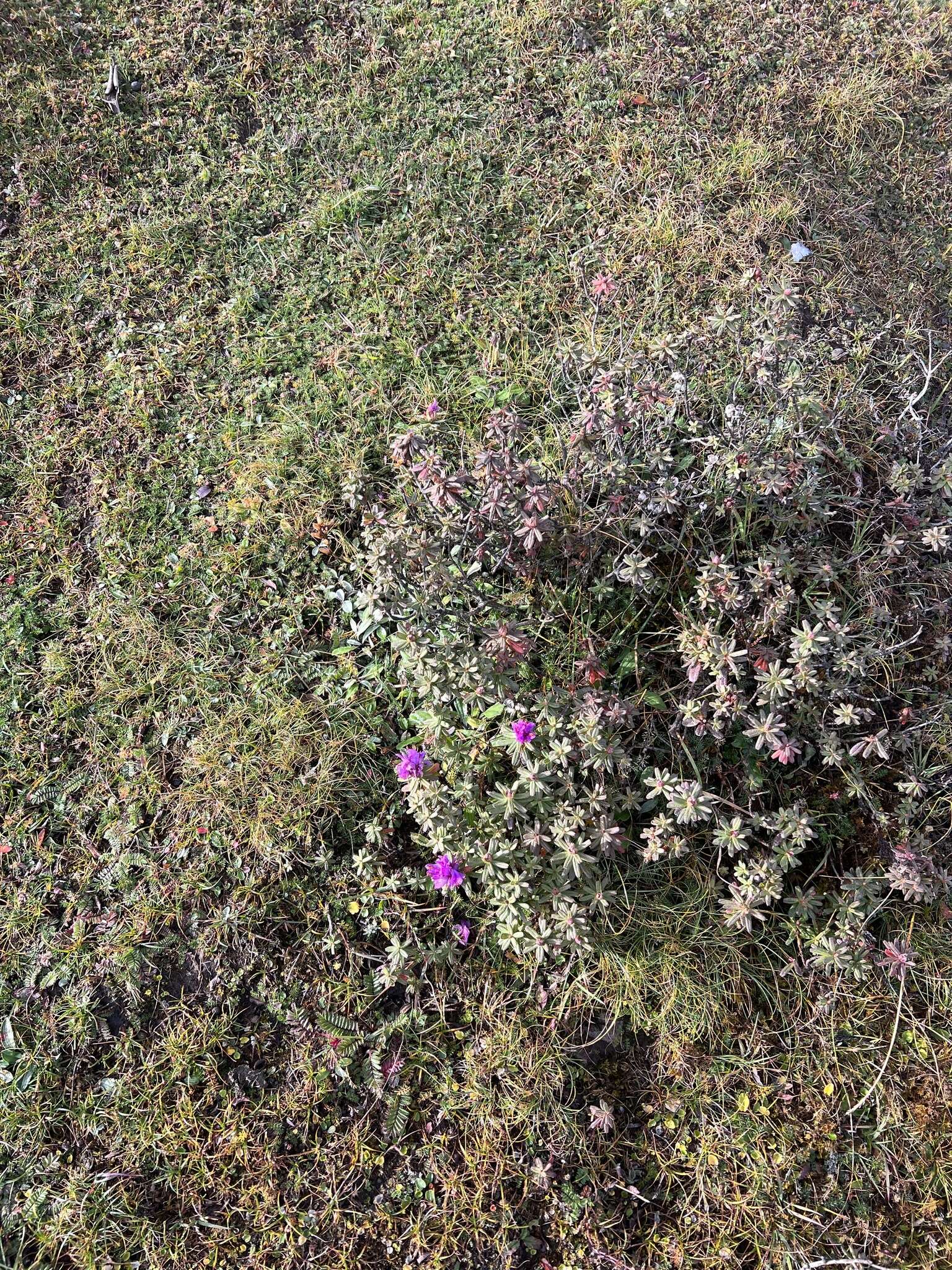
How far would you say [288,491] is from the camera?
9.59 feet

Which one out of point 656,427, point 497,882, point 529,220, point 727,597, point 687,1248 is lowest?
point 687,1248

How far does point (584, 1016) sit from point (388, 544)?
4.42 ft

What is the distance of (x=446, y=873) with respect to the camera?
2.22 meters

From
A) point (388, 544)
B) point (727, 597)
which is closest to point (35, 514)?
point (388, 544)

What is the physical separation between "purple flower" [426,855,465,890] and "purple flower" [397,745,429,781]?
0.22 meters

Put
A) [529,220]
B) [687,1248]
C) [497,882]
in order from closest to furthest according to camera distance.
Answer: [687,1248]
[497,882]
[529,220]

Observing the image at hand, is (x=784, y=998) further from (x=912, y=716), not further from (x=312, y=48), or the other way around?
(x=312, y=48)

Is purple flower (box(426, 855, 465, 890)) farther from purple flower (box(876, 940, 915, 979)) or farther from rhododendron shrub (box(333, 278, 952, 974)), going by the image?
purple flower (box(876, 940, 915, 979))

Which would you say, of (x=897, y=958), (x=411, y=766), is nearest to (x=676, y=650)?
(x=411, y=766)

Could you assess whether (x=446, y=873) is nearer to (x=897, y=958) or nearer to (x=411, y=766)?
(x=411, y=766)

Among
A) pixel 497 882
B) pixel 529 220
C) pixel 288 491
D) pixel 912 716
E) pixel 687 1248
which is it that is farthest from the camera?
pixel 529 220

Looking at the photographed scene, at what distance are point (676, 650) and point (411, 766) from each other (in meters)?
0.80

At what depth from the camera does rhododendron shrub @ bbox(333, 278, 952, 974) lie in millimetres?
2240

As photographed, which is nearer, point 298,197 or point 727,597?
point 727,597
